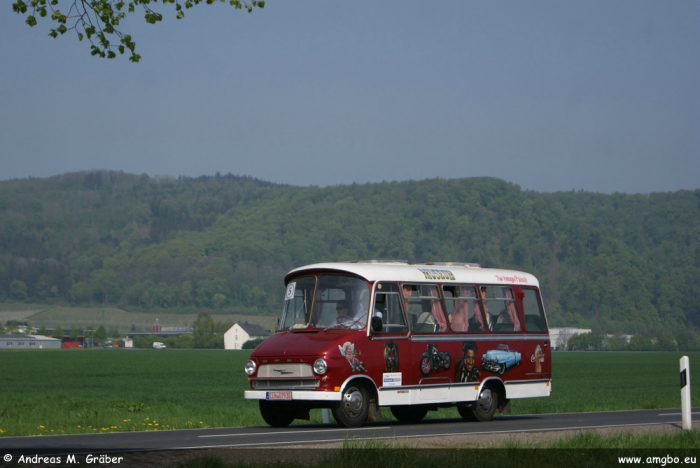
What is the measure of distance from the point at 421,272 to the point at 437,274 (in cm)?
39

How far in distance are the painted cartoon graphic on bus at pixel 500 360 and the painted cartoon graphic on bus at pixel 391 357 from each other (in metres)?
2.21

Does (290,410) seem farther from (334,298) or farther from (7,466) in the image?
(7,466)

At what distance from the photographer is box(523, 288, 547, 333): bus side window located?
20.0 meters

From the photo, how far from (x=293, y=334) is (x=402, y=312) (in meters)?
1.84

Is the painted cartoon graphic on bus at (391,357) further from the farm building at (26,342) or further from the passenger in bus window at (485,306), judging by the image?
the farm building at (26,342)

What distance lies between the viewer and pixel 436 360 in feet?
58.5

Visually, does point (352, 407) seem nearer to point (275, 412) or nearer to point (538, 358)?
point (275, 412)

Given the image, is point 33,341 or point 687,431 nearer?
point 687,431

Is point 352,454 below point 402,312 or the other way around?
below

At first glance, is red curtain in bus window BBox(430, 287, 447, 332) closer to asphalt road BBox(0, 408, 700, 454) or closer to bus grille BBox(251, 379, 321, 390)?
asphalt road BBox(0, 408, 700, 454)

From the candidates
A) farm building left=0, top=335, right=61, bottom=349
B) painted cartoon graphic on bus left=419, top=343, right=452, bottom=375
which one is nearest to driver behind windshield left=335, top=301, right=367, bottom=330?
painted cartoon graphic on bus left=419, top=343, right=452, bottom=375

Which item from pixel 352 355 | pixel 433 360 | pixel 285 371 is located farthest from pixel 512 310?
pixel 285 371

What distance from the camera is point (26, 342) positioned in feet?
600

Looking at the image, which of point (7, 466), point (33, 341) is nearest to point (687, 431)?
point (7, 466)
